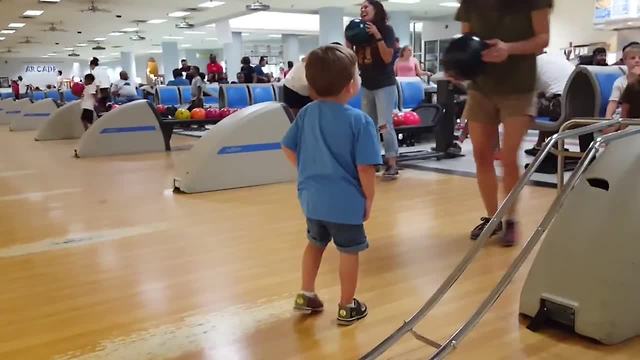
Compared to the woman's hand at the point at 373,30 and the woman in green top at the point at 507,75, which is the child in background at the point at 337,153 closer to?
the woman in green top at the point at 507,75

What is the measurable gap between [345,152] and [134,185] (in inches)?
141

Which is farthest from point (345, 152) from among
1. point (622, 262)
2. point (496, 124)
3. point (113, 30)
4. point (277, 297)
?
point (113, 30)

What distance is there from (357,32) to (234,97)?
4939 mm

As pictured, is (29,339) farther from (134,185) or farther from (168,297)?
(134,185)

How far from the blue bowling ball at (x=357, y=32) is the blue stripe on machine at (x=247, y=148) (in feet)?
3.58

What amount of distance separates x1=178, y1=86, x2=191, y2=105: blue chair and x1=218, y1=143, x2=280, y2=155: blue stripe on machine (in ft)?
21.3

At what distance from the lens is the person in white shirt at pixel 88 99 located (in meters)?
9.24

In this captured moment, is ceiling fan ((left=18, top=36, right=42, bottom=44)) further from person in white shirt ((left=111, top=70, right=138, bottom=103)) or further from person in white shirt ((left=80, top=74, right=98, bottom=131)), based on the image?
person in white shirt ((left=80, top=74, right=98, bottom=131))

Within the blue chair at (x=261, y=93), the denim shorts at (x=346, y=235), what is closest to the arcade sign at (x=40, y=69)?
the blue chair at (x=261, y=93)

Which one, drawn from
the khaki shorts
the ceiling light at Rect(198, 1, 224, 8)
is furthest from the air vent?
the khaki shorts

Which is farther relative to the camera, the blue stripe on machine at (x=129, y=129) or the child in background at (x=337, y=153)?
the blue stripe on machine at (x=129, y=129)

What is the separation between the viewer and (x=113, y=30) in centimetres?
2212

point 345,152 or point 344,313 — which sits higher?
point 345,152

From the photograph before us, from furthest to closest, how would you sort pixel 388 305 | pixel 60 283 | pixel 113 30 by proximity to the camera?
pixel 113 30 → pixel 60 283 → pixel 388 305
